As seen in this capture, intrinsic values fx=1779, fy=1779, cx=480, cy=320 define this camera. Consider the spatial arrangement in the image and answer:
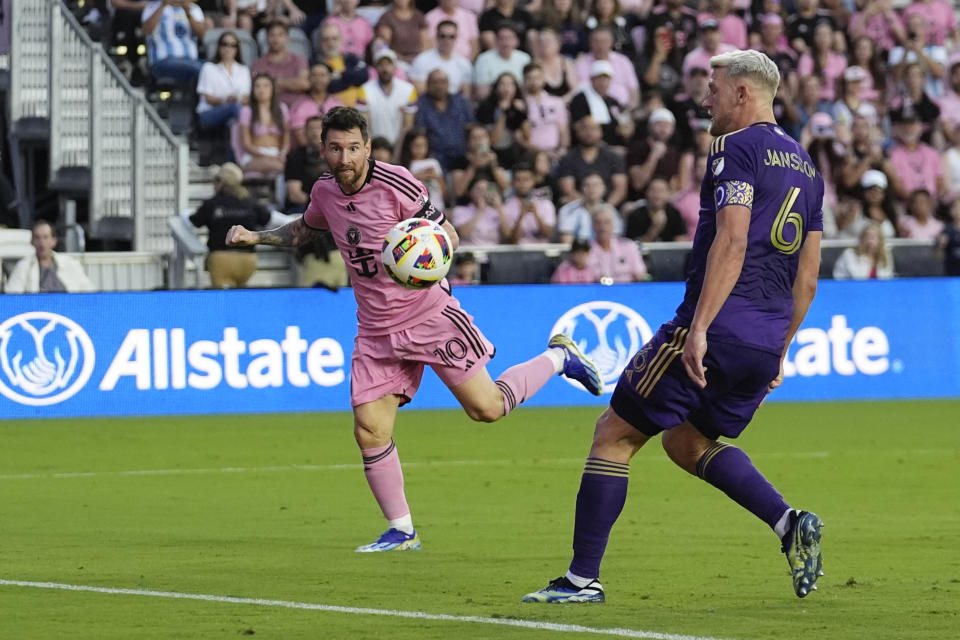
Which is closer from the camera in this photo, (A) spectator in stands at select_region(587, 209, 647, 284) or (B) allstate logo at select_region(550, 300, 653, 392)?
(B) allstate logo at select_region(550, 300, 653, 392)

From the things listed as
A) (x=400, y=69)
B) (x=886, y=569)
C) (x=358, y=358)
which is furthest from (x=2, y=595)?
(x=400, y=69)

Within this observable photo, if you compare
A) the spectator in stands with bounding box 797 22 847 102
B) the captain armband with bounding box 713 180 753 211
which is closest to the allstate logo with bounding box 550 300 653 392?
the spectator in stands with bounding box 797 22 847 102

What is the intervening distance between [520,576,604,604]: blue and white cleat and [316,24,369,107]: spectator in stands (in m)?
13.7

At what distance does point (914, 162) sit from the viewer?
22812 mm

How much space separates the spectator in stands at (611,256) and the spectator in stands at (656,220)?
0.74m

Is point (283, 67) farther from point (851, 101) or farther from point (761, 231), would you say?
point (761, 231)

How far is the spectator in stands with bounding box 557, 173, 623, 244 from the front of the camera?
66.1 feet

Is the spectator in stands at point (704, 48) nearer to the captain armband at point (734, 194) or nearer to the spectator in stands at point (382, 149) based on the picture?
the spectator in stands at point (382, 149)

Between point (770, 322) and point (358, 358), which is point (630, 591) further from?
point (358, 358)

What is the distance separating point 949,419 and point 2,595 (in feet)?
37.0

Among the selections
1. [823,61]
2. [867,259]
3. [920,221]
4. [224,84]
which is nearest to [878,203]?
[920,221]

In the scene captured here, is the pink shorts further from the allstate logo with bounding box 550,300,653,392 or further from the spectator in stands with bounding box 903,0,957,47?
the spectator in stands with bounding box 903,0,957,47

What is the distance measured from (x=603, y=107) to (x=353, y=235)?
43.2 feet

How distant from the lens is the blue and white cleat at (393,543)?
8.99 metres
